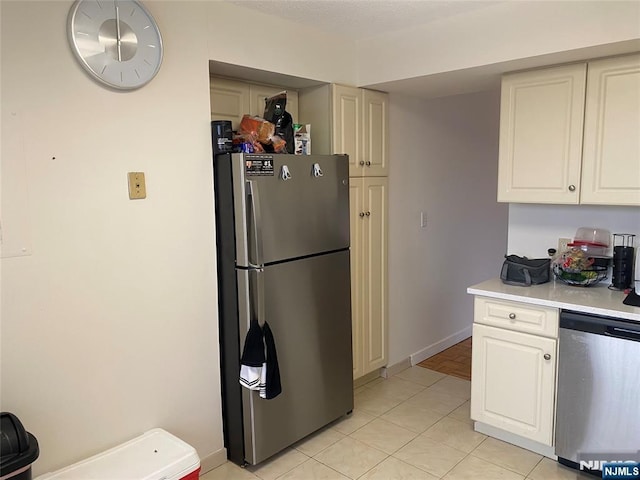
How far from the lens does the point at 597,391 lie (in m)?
2.26

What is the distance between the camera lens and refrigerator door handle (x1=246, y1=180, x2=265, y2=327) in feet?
7.41

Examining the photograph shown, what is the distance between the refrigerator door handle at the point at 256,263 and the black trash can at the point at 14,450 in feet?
3.38

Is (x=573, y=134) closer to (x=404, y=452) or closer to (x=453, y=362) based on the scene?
(x=404, y=452)

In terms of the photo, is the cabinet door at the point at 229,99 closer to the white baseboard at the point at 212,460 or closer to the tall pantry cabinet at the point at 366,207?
the tall pantry cabinet at the point at 366,207

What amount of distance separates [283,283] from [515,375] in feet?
4.27

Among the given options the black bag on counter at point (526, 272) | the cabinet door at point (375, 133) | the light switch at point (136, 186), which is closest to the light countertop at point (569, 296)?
the black bag on counter at point (526, 272)

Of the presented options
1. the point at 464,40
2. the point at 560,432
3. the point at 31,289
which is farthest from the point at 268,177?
the point at 560,432

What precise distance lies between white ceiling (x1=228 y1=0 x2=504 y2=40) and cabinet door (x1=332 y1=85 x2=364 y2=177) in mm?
392

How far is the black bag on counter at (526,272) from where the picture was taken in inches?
105

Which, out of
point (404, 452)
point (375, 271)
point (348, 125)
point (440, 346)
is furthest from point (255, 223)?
point (440, 346)

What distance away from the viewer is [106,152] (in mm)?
1943

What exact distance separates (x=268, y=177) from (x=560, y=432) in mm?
1910

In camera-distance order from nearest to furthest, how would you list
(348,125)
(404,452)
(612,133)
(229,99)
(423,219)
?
1. (612,133)
2. (404,452)
3. (229,99)
4. (348,125)
5. (423,219)

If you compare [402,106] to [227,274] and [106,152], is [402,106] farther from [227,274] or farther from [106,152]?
[106,152]
